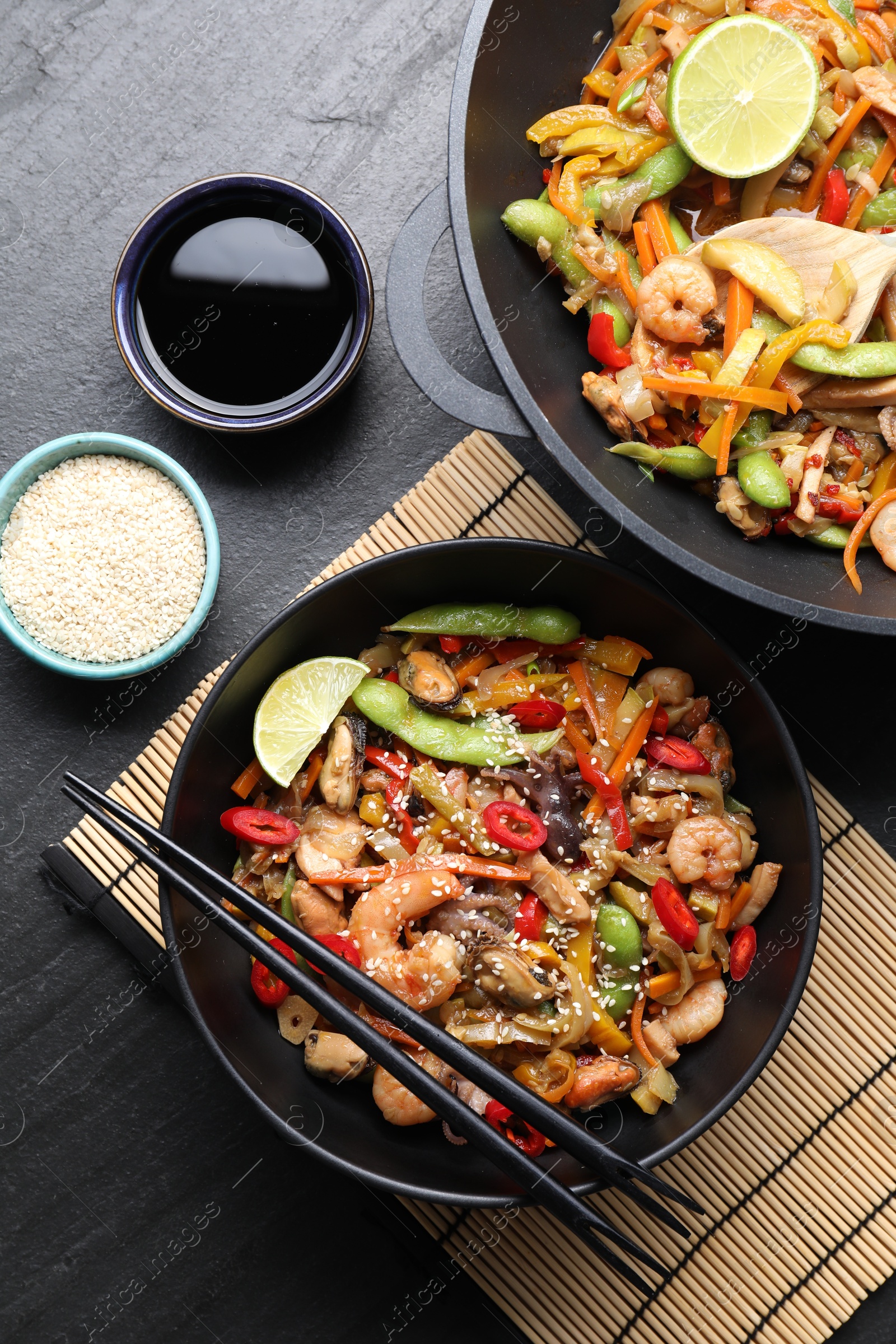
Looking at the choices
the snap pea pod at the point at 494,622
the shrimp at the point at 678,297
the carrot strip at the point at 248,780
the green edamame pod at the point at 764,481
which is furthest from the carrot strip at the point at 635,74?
the carrot strip at the point at 248,780

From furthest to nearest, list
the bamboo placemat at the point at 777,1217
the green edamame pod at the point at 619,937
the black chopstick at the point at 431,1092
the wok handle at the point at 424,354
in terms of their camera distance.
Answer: the bamboo placemat at the point at 777,1217 → the green edamame pod at the point at 619,937 → the wok handle at the point at 424,354 → the black chopstick at the point at 431,1092

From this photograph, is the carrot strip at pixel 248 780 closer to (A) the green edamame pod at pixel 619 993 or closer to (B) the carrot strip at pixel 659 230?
(A) the green edamame pod at pixel 619 993

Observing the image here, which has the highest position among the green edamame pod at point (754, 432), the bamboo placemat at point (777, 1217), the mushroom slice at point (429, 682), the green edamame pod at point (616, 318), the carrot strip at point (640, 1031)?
the green edamame pod at point (616, 318)

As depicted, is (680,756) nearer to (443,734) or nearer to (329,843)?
(443,734)

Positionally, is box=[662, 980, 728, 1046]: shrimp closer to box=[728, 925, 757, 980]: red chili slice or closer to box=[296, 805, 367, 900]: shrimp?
box=[728, 925, 757, 980]: red chili slice

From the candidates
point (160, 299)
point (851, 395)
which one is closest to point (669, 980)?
point (851, 395)

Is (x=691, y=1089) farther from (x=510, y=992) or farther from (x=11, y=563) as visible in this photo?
(x=11, y=563)

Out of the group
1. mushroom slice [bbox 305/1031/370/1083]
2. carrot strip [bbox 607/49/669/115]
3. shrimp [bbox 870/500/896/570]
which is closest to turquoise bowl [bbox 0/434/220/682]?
mushroom slice [bbox 305/1031/370/1083]
